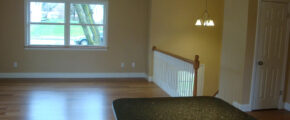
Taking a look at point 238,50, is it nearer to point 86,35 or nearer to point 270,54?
point 270,54

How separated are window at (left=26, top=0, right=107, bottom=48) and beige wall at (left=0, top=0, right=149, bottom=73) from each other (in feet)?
0.62

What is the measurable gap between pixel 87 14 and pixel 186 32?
256 centimetres

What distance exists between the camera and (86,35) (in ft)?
23.1

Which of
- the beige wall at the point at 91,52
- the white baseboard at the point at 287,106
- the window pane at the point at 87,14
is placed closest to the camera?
the white baseboard at the point at 287,106

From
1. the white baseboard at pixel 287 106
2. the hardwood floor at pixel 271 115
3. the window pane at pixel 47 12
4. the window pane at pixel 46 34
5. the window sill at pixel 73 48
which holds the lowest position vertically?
the hardwood floor at pixel 271 115

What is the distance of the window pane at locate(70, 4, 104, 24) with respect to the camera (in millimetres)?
6906

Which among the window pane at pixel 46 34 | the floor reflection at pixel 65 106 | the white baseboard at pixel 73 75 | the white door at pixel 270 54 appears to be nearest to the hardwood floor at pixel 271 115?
the white door at pixel 270 54

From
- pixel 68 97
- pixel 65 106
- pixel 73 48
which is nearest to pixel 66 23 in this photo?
pixel 73 48

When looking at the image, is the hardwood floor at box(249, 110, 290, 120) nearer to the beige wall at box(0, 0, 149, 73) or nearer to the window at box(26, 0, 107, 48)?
the beige wall at box(0, 0, 149, 73)

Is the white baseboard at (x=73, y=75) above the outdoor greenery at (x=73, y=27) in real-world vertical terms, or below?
below

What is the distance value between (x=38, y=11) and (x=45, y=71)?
1.51 meters

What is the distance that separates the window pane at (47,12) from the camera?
6.74 meters

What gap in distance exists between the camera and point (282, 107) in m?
4.70

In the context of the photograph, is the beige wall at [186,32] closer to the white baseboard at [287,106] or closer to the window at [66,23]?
the window at [66,23]
